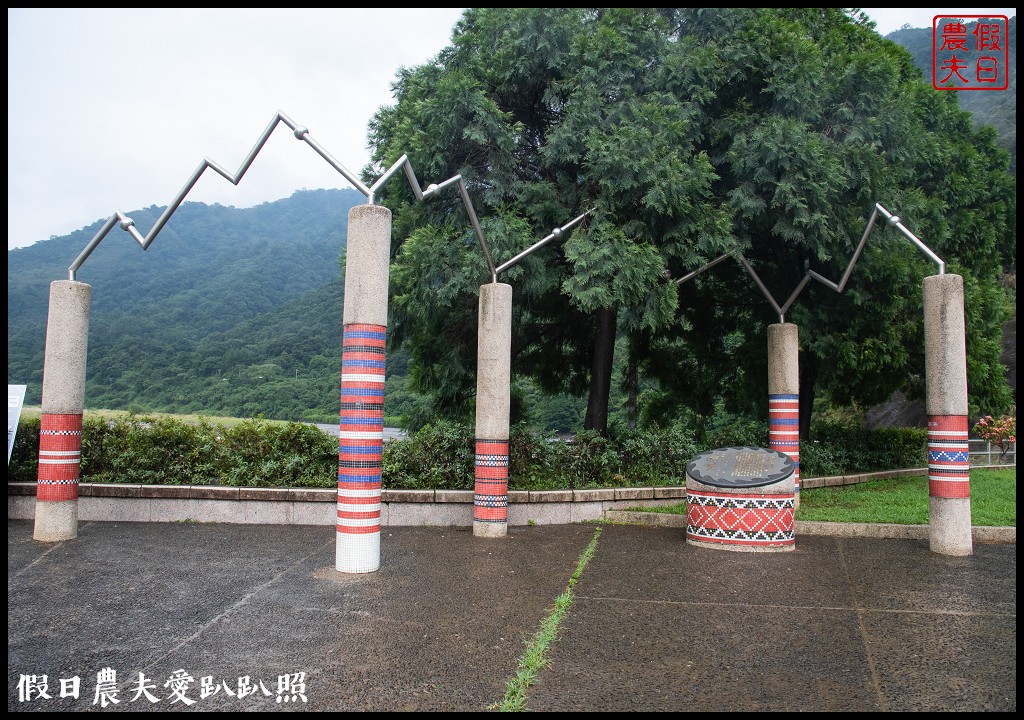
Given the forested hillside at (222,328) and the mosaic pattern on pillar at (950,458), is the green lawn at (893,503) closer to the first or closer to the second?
the mosaic pattern on pillar at (950,458)

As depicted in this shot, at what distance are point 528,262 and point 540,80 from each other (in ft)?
10.7

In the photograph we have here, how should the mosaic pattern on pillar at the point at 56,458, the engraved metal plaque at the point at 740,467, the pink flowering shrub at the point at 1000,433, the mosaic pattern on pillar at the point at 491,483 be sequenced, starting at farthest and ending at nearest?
the pink flowering shrub at the point at 1000,433 < the mosaic pattern on pillar at the point at 491,483 < the engraved metal plaque at the point at 740,467 < the mosaic pattern on pillar at the point at 56,458

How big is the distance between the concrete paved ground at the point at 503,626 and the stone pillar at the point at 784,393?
2.71m

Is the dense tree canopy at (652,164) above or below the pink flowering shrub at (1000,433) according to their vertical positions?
above

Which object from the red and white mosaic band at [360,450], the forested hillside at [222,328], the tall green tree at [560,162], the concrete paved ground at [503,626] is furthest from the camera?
the forested hillside at [222,328]

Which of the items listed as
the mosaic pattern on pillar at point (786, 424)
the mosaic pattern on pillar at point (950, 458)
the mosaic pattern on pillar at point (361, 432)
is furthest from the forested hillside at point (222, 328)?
the mosaic pattern on pillar at point (950, 458)

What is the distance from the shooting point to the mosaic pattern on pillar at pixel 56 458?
817 centimetres

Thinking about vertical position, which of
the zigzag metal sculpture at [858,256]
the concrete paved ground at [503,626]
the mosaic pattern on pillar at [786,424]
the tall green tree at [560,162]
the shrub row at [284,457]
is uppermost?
the tall green tree at [560,162]

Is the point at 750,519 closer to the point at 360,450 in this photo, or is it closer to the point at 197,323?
the point at 360,450

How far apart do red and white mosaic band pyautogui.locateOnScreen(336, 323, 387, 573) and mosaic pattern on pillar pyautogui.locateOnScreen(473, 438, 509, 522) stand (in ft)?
7.36

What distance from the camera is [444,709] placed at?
3.75 m

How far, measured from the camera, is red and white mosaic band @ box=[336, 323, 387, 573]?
22.3 feet

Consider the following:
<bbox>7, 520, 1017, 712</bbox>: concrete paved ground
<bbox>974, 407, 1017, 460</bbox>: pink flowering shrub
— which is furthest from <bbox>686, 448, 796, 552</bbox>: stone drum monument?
<bbox>974, 407, 1017, 460</bbox>: pink flowering shrub

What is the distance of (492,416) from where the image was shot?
9070mm
